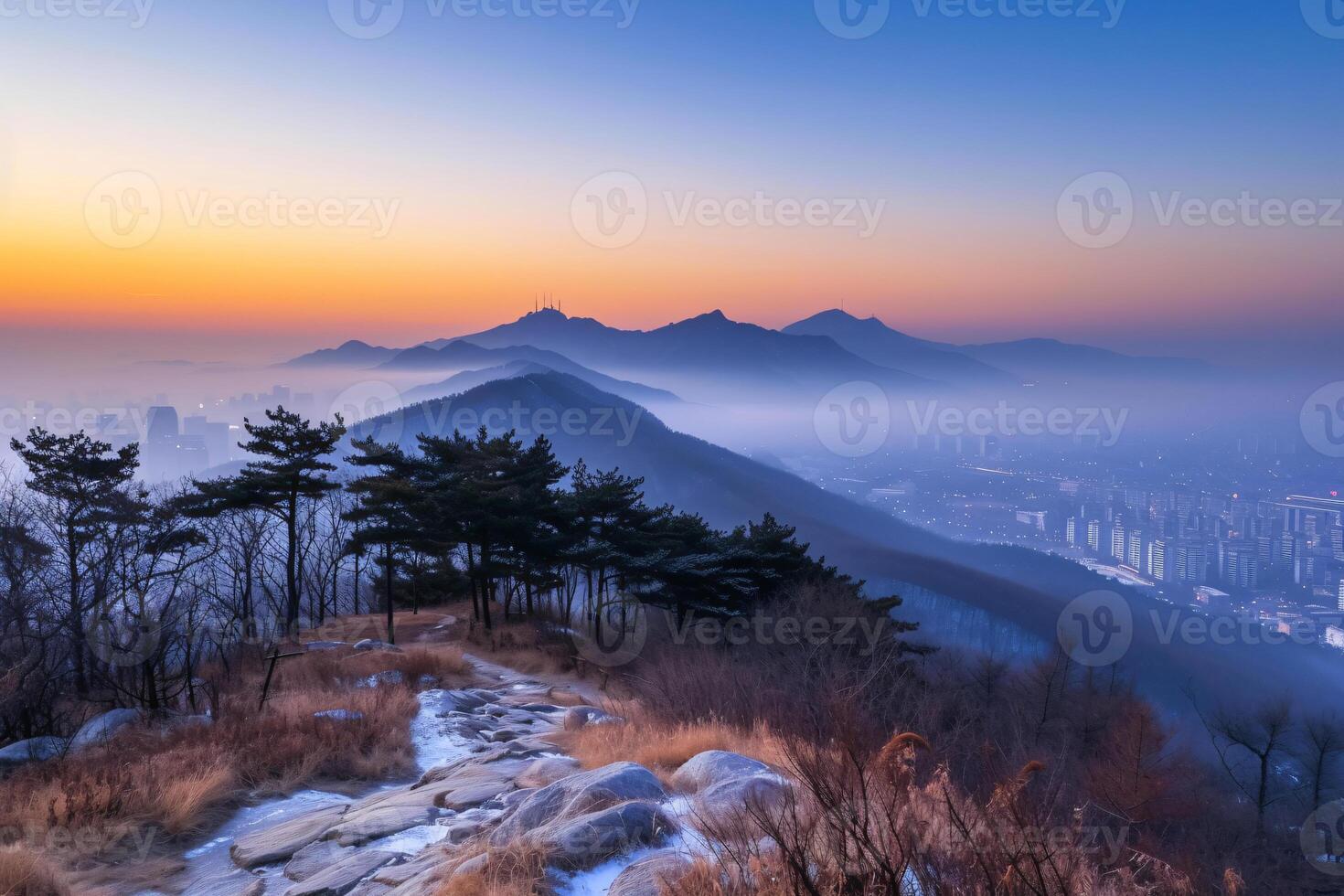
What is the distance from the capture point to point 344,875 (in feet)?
15.3

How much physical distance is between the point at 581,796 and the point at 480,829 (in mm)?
864

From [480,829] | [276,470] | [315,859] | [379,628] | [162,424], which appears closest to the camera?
[480,829]

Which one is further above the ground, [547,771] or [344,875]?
[344,875]

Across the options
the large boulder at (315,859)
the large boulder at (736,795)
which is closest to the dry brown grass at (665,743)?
the large boulder at (736,795)

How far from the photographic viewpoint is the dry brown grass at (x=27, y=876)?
13.8ft

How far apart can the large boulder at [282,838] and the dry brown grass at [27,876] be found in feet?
3.72

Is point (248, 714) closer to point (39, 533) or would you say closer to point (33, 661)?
point (33, 661)

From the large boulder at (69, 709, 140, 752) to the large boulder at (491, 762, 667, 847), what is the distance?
7.25 metres

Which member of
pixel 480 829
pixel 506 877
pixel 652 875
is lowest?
pixel 480 829

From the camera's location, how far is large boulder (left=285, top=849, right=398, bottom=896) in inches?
178

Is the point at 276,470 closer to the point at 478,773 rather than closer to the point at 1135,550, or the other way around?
the point at 478,773

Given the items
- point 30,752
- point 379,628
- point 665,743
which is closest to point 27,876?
point 665,743

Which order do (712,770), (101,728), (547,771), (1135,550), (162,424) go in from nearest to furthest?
(712,770), (547,771), (101,728), (162,424), (1135,550)

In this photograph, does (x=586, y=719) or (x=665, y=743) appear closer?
(x=665, y=743)
